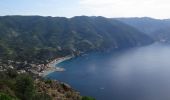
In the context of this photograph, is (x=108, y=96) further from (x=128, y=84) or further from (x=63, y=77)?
(x=63, y=77)

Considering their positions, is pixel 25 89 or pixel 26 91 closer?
pixel 26 91

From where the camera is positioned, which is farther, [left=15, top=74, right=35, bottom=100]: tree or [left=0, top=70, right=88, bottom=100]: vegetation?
[left=15, top=74, right=35, bottom=100]: tree

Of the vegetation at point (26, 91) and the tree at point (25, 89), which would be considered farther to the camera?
the tree at point (25, 89)

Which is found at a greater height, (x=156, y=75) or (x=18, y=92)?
(x=18, y=92)

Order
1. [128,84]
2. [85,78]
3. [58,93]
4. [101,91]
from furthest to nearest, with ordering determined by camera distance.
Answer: [85,78] < [128,84] < [101,91] < [58,93]

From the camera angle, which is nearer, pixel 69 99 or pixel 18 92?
pixel 18 92

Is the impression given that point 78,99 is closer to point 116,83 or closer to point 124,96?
point 124,96

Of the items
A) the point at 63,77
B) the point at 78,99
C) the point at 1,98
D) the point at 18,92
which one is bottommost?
the point at 63,77

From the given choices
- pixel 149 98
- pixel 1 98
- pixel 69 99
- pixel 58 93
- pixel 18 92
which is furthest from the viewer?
pixel 149 98

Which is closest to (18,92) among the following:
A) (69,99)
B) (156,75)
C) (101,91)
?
(69,99)
